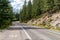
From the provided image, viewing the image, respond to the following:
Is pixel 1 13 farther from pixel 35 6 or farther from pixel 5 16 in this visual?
pixel 35 6

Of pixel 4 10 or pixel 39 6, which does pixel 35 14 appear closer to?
pixel 39 6

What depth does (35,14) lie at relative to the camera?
113 m

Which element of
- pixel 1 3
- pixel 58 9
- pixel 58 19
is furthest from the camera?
pixel 58 9

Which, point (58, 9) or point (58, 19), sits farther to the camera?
point (58, 9)

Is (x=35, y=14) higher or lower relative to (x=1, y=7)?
lower

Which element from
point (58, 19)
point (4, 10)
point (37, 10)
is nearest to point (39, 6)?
point (37, 10)

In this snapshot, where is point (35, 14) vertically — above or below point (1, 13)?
below

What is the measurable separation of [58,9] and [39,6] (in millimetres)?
36606

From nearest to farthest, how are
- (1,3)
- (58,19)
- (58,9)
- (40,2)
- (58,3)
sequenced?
(1,3)
(58,19)
(58,3)
(58,9)
(40,2)

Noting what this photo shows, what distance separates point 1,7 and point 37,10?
6334cm

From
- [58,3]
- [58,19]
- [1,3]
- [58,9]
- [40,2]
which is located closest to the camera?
[1,3]

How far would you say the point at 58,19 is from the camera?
2304 inches

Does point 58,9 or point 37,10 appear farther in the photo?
point 37,10

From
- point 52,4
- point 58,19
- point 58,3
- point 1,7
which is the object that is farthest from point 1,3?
point 52,4
